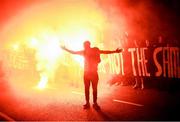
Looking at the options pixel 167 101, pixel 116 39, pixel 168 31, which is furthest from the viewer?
pixel 116 39

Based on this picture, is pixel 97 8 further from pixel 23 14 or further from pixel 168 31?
pixel 23 14

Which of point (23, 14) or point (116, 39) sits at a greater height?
point (23, 14)

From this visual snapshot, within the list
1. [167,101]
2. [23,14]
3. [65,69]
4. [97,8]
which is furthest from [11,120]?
[23,14]

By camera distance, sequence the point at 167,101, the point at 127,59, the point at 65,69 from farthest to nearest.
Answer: the point at 65,69 < the point at 127,59 < the point at 167,101

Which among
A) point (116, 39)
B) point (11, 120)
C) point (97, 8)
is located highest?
point (97, 8)

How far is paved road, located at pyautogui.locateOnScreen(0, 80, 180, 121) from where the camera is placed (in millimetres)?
8641

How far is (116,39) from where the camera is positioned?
53.4 ft

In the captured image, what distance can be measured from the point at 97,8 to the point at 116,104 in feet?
34.0

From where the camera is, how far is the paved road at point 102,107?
8.64 metres

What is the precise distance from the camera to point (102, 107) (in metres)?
10.0

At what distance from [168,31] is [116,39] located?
329 centimetres

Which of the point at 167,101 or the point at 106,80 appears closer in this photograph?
the point at 167,101

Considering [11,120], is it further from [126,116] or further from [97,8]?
[97,8]

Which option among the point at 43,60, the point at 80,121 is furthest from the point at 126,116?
the point at 43,60
